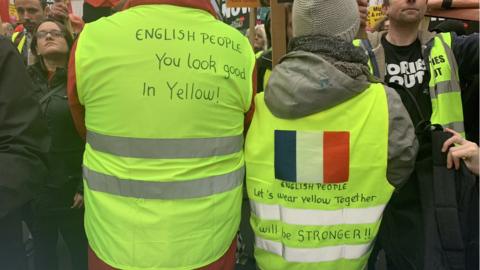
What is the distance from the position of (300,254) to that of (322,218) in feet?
0.51

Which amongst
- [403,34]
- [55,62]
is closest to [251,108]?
[403,34]

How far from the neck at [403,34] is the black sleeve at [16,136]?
1950 mm

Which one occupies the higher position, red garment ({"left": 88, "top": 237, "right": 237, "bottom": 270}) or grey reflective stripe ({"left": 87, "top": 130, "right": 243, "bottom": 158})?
grey reflective stripe ({"left": 87, "top": 130, "right": 243, "bottom": 158})

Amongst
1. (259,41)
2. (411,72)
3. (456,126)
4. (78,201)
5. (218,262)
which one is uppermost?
(411,72)

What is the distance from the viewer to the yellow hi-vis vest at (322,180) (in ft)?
5.13

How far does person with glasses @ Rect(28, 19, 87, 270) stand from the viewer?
2.80 metres

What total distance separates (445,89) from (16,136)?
203 cm

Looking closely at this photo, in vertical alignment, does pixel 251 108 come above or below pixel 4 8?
below

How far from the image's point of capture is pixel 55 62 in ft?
9.94

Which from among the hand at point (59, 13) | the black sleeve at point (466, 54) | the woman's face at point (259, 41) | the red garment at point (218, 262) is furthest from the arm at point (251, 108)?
the woman's face at point (259, 41)

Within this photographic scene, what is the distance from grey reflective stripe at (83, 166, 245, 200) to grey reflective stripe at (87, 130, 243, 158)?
9 cm

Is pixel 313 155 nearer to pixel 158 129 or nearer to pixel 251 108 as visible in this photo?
pixel 251 108

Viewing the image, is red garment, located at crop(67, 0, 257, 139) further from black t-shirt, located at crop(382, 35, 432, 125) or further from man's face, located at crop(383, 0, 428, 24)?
man's face, located at crop(383, 0, 428, 24)

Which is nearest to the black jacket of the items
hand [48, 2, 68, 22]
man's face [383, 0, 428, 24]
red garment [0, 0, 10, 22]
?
hand [48, 2, 68, 22]
